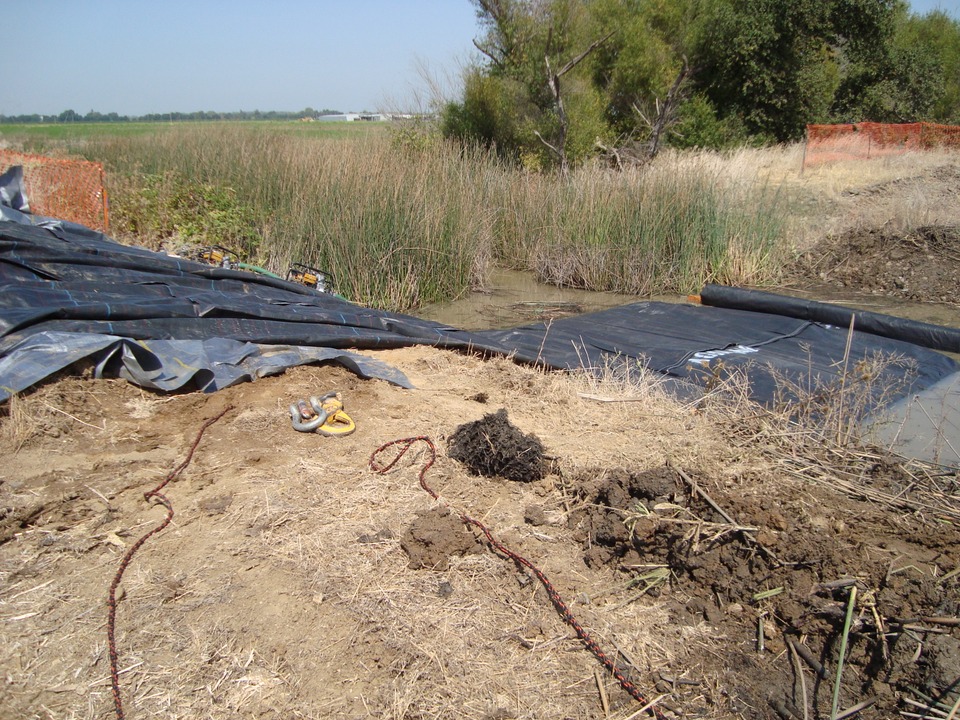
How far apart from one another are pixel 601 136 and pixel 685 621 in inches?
581

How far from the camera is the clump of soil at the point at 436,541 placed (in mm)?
2740

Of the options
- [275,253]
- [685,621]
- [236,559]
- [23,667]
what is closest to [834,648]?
[685,621]

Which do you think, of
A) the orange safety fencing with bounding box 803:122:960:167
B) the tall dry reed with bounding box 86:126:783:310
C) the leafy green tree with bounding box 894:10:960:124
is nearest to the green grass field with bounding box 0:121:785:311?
the tall dry reed with bounding box 86:126:783:310

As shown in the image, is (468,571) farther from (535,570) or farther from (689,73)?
(689,73)

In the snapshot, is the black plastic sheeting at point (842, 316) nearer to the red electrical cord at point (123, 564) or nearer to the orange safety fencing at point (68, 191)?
the red electrical cord at point (123, 564)

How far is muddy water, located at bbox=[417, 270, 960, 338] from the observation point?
7.45 metres

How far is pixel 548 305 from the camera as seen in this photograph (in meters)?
8.01

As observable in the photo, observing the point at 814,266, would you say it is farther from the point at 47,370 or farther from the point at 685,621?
the point at 47,370

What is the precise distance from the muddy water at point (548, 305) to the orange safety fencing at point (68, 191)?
168 inches

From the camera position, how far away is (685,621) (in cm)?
249

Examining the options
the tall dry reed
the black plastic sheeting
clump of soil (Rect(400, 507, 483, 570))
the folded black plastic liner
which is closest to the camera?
clump of soil (Rect(400, 507, 483, 570))

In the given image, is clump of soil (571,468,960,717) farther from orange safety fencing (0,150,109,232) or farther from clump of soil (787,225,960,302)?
orange safety fencing (0,150,109,232)

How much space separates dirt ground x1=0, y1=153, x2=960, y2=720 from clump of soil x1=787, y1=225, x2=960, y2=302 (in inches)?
247

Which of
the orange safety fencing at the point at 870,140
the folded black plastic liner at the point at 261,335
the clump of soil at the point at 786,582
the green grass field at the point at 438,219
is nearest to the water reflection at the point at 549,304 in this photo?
the green grass field at the point at 438,219
